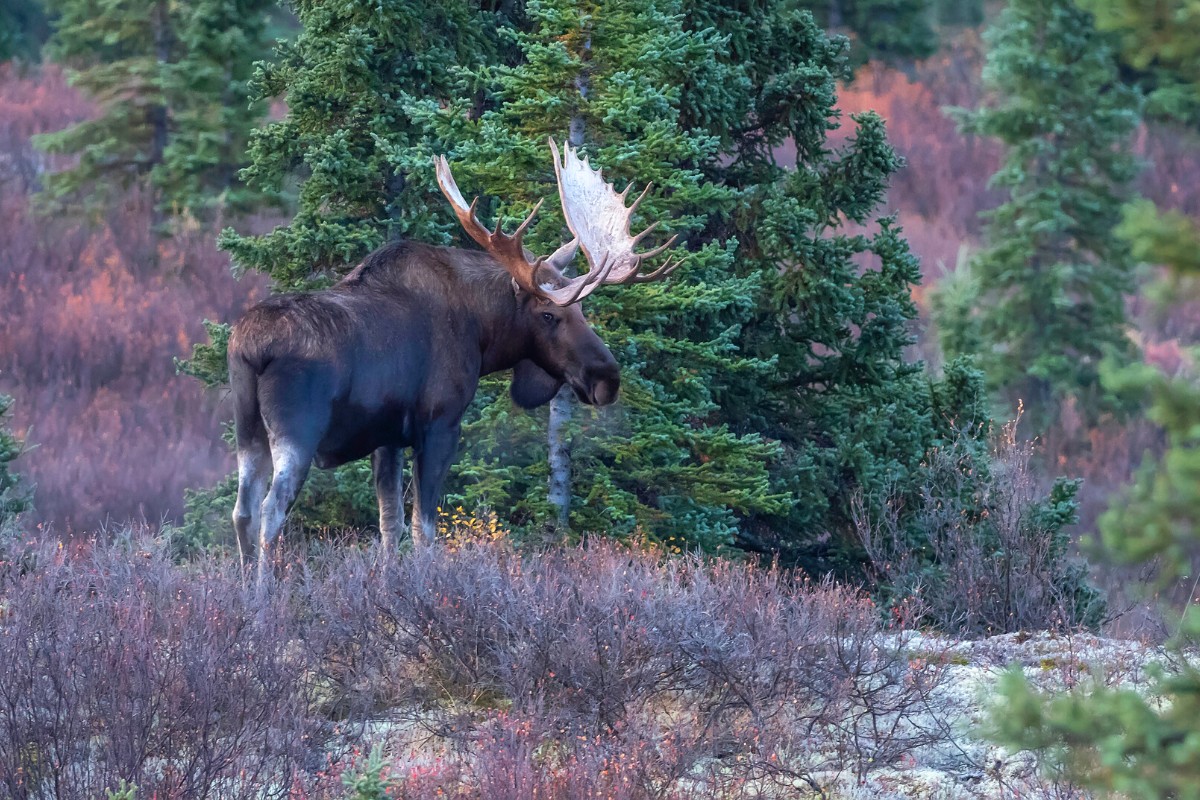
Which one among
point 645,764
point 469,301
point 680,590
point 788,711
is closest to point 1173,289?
point 645,764

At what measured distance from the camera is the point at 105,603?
7020 mm

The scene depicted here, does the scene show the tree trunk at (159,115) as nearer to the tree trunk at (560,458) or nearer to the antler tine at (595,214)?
the tree trunk at (560,458)

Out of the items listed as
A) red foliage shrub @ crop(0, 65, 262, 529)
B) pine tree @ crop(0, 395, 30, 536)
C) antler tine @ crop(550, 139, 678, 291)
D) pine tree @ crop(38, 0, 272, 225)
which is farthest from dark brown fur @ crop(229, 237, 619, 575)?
pine tree @ crop(38, 0, 272, 225)

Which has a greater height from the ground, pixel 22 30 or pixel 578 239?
pixel 22 30

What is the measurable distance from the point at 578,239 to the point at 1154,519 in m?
6.72

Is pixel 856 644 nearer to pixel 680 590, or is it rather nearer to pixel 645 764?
pixel 680 590

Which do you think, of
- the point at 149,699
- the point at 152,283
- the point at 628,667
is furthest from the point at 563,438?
the point at 152,283

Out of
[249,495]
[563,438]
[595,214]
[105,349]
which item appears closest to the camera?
[249,495]

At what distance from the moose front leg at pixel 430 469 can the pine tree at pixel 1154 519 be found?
6.00 m

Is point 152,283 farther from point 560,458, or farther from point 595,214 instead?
point 595,214

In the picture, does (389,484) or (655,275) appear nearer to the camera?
(655,275)

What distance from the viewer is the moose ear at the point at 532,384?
401 inches

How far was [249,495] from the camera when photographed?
8.84m

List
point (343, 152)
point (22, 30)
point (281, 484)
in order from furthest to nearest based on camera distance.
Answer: point (22, 30) → point (343, 152) → point (281, 484)
